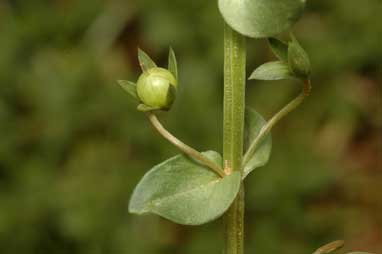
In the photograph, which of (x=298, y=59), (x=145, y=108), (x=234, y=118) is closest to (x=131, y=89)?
(x=145, y=108)

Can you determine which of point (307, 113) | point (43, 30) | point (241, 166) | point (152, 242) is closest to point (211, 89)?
point (307, 113)

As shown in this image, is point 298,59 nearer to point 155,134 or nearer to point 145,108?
point 145,108

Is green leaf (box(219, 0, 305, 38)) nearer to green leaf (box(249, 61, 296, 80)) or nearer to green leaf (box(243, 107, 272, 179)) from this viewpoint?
green leaf (box(249, 61, 296, 80))

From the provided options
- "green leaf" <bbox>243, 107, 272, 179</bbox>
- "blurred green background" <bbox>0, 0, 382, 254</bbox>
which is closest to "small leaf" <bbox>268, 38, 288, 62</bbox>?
"green leaf" <bbox>243, 107, 272, 179</bbox>

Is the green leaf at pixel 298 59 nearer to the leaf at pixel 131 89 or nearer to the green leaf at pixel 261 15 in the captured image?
the green leaf at pixel 261 15

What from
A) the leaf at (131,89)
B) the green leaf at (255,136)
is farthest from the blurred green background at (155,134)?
the leaf at (131,89)

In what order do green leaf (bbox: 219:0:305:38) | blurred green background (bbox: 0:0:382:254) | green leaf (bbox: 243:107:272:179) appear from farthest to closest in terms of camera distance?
blurred green background (bbox: 0:0:382:254) < green leaf (bbox: 243:107:272:179) < green leaf (bbox: 219:0:305:38)
